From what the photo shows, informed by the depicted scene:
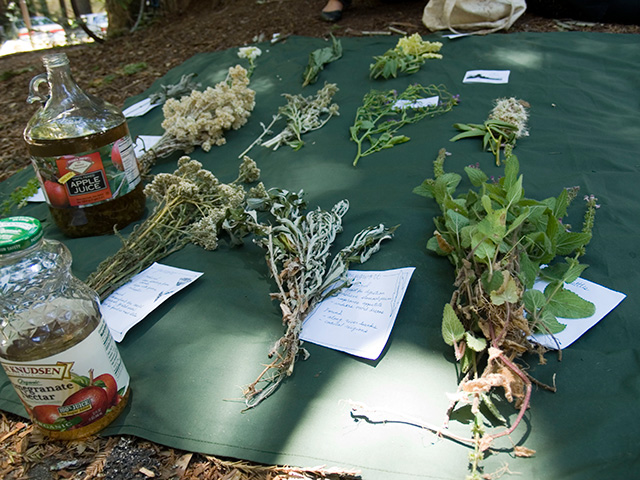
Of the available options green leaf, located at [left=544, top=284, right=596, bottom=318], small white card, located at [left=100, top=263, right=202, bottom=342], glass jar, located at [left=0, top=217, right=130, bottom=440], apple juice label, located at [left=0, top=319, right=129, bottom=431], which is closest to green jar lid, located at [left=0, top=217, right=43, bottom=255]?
glass jar, located at [left=0, top=217, right=130, bottom=440]

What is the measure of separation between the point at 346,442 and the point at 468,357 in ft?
1.17

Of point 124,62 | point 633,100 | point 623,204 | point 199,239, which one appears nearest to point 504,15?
point 633,100

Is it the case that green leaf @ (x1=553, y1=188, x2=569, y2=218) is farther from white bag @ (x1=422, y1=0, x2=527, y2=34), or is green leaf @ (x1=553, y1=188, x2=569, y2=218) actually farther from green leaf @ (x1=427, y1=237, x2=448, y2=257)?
white bag @ (x1=422, y1=0, x2=527, y2=34)

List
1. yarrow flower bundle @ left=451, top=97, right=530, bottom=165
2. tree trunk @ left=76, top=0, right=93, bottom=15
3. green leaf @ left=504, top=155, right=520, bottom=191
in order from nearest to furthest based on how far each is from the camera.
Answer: green leaf @ left=504, top=155, right=520, bottom=191 < yarrow flower bundle @ left=451, top=97, right=530, bottom=165 < tree trunk @ left=76, top=0, right=93, bottom=15

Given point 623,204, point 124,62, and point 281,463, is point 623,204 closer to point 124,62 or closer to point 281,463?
point 281,463

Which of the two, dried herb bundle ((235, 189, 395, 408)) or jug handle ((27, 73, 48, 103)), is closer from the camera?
dried herb bundle ((235, 189, 395, 408))

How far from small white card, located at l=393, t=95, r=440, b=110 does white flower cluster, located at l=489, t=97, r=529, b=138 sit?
344 mm

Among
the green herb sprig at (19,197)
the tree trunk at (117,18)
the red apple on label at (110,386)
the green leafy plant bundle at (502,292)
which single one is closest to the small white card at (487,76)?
the green leafy plant bundle at (502,292)

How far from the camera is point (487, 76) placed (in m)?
2.87

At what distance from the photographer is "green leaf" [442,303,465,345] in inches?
46.6

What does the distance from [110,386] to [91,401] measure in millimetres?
50

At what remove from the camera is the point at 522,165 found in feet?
6.82

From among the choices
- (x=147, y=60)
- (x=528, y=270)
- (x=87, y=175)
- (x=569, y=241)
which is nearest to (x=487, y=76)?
(x=569, y=241)

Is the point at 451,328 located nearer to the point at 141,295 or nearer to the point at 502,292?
the point at 502,292
